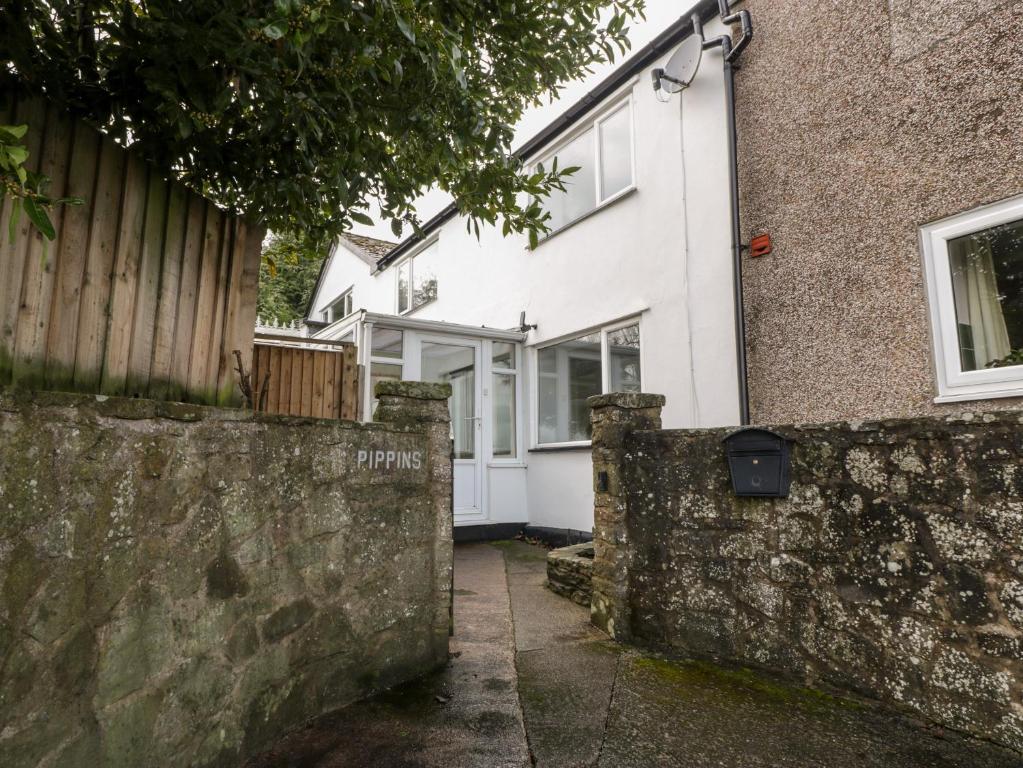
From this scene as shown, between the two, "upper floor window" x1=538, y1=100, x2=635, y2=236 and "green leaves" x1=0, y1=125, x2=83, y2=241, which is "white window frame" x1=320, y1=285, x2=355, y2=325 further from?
"green leaves" x1=0, y1=125, x2=83, y2=241

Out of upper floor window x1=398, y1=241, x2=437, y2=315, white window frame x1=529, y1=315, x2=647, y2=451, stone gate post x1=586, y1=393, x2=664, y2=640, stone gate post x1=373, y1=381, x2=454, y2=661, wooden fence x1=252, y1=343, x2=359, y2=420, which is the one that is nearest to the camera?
stone gate post x1=373, y1=381, x2=454, y2=661

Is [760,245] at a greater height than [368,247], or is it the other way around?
[368,247]

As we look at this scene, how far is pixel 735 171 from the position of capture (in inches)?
215

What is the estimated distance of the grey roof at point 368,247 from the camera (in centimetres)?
1396

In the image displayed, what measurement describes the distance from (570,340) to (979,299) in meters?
4.51

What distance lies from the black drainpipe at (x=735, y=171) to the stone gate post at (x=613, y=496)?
149 cm

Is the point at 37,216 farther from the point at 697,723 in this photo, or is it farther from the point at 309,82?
the point at 697,723

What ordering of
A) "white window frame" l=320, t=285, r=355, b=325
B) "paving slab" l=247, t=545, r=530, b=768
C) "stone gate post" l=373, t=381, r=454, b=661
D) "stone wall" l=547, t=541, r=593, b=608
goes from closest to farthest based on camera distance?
"paving slab" l=247, t=545, r=530, b=768 < "stone gate post" l=373, t=381, r=454, b=661 < "stone wall" l=547, t=541, r=593, b=608 < "white window frame" l=320, t=285, r=355, b=325

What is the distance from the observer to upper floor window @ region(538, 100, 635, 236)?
23.3 feet

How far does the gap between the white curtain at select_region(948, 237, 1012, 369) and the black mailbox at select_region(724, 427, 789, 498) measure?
184 centimetres

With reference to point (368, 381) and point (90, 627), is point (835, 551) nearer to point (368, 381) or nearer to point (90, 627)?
point (90, 627)

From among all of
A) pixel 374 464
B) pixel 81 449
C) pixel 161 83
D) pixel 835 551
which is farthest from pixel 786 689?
pixel 161 83

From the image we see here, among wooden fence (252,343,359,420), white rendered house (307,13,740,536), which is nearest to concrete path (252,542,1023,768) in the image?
wooden fence (252,343,359,420)

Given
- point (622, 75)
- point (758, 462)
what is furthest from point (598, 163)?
point (758, 462)
